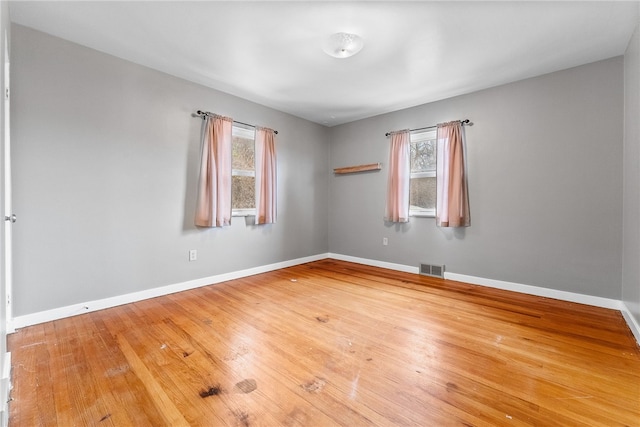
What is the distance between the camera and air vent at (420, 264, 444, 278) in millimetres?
3705

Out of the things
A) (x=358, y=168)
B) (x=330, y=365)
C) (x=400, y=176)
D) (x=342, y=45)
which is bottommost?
(x=330, y=365)

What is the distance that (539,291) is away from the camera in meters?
3.01

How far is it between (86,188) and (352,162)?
3.61 meters

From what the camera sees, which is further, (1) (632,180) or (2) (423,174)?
(2) (423,174)

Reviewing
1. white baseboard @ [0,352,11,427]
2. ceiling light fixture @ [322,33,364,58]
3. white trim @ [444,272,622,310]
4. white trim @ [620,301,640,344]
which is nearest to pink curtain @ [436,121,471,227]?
white trim @ [444,272,622,310]

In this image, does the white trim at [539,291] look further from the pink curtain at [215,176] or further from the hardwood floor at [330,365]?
the pink curtain at [215,176]

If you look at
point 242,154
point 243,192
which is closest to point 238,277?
point 243,192

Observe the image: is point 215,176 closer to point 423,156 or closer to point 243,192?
point 243,192

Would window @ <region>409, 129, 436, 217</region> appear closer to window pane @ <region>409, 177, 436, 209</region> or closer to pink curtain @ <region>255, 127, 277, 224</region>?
window pane @ <region>409, 177, 436, 209</region>

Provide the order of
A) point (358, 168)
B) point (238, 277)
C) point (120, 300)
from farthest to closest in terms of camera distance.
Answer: point (358, 168)
point (238, 277)
point (120, 300)

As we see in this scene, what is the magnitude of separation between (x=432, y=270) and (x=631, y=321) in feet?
6.07

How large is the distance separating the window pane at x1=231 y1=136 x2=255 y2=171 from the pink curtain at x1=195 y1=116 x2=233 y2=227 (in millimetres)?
162

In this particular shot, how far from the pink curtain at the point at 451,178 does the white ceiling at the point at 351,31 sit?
1.94 feet

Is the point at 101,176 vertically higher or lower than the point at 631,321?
higher
